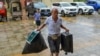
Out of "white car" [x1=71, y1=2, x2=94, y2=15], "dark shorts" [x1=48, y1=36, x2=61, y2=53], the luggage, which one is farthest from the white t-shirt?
"white car" [x1=71, y1=2, x2=94, y2=15]

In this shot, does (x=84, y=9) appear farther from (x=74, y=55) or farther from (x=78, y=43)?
(x=74, y=55)

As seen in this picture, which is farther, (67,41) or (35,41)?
(35,41)

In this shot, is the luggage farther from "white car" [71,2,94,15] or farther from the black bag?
"white car" [71,2,94,15]

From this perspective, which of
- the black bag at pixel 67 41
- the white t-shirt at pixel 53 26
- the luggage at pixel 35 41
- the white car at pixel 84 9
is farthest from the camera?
the white car at pixel 84 9

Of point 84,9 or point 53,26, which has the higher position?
point 53,26

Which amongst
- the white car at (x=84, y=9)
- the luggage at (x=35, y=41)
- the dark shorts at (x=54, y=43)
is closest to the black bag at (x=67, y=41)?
the dark shorts at (x=54, y=43)

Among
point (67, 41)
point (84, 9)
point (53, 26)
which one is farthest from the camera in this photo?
point (84, 9)

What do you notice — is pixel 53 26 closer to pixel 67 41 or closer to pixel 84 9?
pixel 67 41

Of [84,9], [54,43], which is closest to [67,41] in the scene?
[54,43]

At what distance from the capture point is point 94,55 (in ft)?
34.3

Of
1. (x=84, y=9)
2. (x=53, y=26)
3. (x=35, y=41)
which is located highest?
(x=53, y=26)

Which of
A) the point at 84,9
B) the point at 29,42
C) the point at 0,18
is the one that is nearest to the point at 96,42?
the point at 29,42

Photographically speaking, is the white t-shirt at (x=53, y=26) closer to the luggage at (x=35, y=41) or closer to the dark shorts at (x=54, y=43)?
the dark shorts at (x=54, y=43)

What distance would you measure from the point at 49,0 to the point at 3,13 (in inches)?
592
